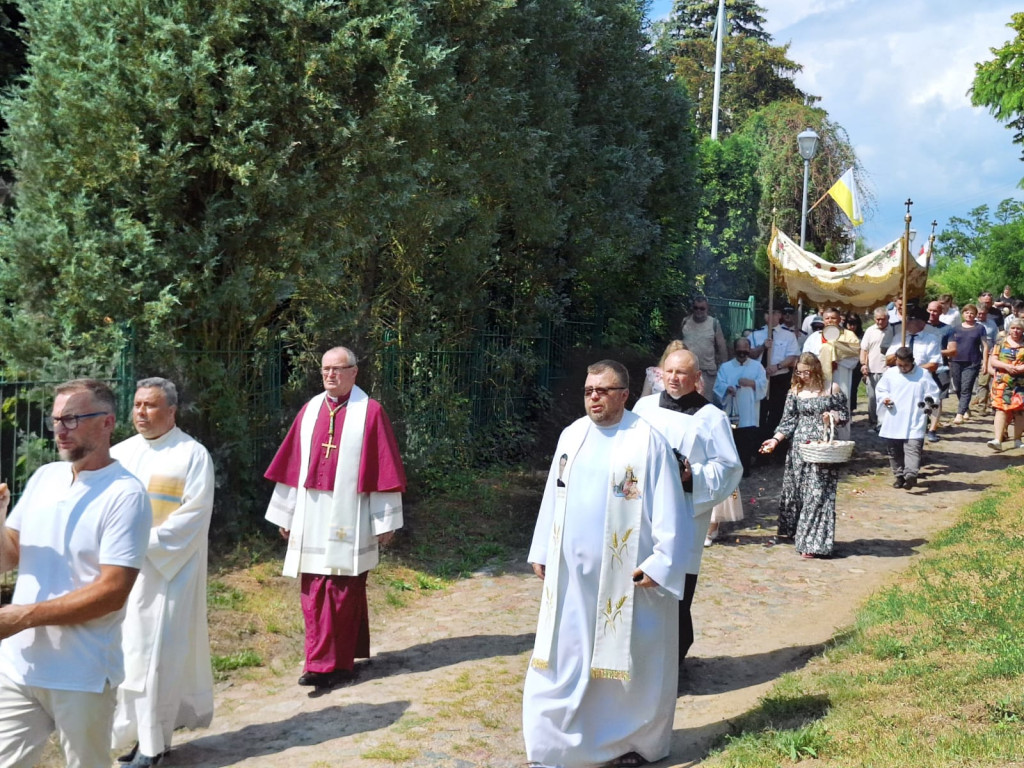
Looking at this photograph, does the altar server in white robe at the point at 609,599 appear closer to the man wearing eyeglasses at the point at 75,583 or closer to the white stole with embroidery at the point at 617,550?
the white stole with embroidery at the point at 617,550

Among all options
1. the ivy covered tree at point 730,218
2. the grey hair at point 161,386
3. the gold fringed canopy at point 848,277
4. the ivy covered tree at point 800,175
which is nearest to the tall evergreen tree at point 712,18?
the ivy covered tree at point 800,175

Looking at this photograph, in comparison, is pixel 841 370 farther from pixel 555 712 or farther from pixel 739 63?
pixel 739 63

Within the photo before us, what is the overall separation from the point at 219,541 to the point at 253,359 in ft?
5.57

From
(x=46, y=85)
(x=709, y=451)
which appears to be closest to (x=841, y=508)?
(x=709, y=451)

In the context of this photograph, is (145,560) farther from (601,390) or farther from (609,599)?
(601,390)

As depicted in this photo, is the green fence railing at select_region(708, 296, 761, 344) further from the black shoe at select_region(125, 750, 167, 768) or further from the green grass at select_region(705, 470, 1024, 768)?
the black shoe at select_region(125, 750, 167, 768)

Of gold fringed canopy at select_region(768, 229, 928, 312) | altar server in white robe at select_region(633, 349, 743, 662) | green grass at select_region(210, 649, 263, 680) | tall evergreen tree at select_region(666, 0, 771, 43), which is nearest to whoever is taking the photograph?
altar server in white robe at select_region(633, 349, 743, 662)

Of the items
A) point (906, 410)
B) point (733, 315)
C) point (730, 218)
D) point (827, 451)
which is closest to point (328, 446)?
point (827, 451)

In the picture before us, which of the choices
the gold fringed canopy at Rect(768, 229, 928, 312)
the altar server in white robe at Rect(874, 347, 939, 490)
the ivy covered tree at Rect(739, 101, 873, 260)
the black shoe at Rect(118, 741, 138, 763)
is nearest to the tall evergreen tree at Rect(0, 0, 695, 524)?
the black shoe at Rect(118, 741, 138, 763)

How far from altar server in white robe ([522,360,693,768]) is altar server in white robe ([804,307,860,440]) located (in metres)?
9.36

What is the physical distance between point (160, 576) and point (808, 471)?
22.4 feet

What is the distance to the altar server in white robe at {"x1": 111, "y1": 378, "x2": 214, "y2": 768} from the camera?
230 inches

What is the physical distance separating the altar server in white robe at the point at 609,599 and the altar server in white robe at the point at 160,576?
1.86m

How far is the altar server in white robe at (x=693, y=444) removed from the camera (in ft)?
21.7
